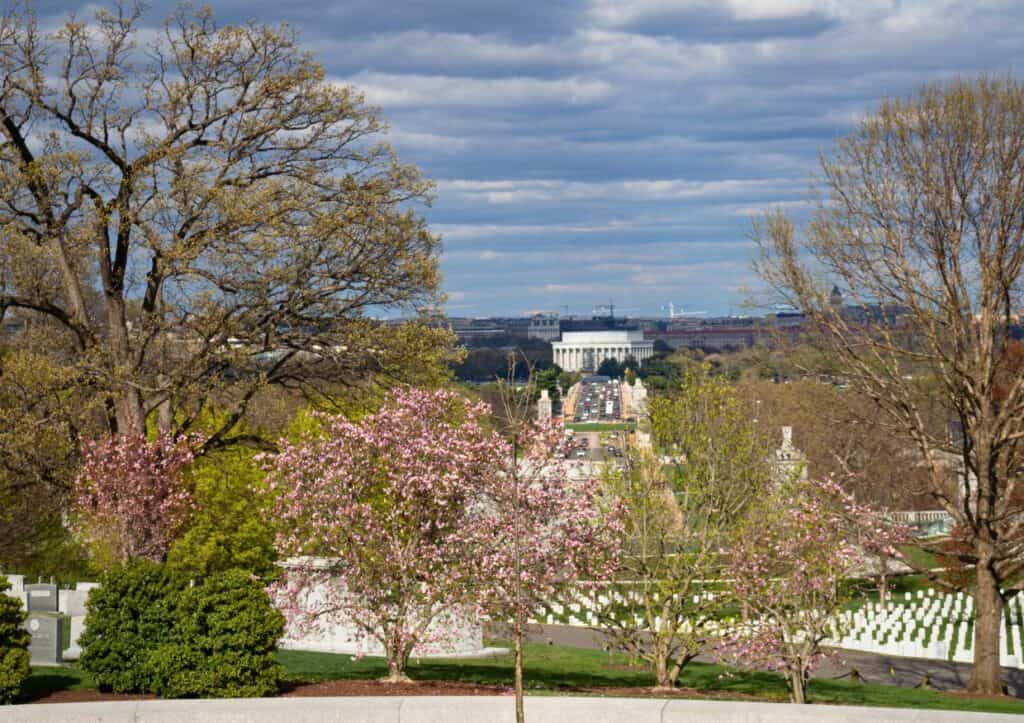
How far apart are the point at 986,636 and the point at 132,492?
579 inches

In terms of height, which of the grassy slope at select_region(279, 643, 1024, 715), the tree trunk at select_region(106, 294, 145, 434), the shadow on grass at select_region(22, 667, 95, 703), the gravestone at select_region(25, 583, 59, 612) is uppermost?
the tree trunk at select_region(106, 294, 145, 434)

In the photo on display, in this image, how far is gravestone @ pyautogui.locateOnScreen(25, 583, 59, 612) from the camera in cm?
1742

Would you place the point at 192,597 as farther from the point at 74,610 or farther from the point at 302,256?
the point at 302,256

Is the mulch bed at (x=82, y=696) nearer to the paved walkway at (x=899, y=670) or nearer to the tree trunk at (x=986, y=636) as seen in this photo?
the paved walkway at (x=899, y=670)

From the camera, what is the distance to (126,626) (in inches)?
502

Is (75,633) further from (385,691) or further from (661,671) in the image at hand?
(661,671)

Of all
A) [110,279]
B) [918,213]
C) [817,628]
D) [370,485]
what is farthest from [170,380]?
[918,213]

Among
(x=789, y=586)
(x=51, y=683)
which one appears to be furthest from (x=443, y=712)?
(x=789, y=586)

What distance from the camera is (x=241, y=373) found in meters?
21.8

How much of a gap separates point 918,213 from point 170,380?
13.1m

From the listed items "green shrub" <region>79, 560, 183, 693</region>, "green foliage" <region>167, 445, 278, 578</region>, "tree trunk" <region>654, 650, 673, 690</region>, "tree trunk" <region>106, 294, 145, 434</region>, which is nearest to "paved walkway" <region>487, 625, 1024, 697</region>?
"green foliage" <region>167, 445, 278, 578</region>

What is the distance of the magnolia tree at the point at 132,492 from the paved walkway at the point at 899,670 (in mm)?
8983

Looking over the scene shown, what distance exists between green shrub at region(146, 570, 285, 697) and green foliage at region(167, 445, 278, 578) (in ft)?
57.3

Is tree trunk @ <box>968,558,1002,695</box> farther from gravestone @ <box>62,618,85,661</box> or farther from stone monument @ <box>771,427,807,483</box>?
gravestone @ <box>62,618,85,661</box>
